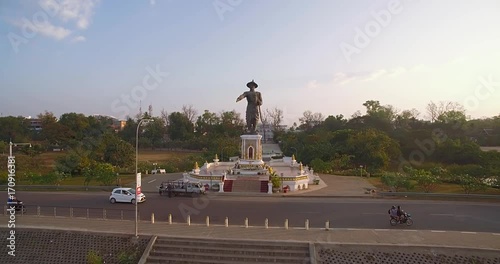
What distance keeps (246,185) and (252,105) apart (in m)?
11.2

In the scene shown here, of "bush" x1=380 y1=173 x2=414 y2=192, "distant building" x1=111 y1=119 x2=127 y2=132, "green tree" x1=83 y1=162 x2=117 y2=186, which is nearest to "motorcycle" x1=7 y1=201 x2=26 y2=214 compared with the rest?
"green tree" x1=83 y1=162 x2=117 y2=186

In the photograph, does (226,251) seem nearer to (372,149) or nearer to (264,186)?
(264,186)

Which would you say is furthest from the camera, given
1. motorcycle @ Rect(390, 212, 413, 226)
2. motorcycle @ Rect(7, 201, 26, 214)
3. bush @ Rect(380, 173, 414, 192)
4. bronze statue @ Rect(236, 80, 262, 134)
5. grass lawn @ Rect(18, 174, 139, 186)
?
bronze statue @ Rect(236, 80, 262, 134)

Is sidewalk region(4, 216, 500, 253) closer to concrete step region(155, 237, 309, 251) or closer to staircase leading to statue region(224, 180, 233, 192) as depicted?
concrete step region(155, 237, 309, 251)

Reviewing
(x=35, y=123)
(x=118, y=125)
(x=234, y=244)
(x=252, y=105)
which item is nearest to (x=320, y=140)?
(x=252, y=105)

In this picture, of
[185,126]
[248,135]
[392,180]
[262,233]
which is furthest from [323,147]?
[185,126]

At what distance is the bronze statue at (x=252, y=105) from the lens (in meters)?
36.8

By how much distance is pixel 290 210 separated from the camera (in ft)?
69.6

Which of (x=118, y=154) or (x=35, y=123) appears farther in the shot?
(x=35, y=123)

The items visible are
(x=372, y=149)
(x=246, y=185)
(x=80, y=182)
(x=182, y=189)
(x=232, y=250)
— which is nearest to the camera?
(x=232, y=250)

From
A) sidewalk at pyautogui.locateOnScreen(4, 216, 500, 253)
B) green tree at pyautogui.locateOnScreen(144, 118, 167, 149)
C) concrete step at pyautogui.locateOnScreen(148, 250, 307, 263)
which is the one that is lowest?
concrete step at pyautogui.locateOnScreen(148, 250, 307, 263)

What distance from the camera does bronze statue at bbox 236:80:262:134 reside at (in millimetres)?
36844

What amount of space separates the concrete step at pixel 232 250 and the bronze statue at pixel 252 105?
77.6 feet

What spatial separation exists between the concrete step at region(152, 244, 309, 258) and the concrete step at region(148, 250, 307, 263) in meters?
0.17
